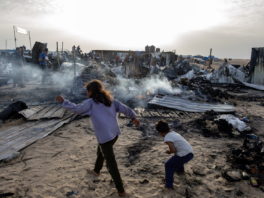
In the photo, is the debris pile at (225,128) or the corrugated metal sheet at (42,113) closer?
the debris pile at (225,128)

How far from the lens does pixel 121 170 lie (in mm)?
4258

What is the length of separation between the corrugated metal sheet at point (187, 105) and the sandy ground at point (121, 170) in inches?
124

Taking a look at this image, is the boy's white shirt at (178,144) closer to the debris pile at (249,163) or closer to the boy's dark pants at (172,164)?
the boy's dark pants at (172,164)

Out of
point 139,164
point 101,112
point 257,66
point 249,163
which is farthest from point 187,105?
point 257,66

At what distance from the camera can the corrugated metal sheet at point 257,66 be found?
1664 cm

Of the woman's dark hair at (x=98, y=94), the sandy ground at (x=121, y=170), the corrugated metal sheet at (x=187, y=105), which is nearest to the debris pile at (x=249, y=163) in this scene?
the sandy ground at (x=121, y=170)

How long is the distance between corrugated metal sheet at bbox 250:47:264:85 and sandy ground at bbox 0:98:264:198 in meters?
13.4

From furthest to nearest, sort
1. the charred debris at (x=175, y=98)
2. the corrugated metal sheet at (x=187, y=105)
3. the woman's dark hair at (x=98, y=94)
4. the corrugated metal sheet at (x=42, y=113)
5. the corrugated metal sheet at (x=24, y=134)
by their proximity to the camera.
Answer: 1. the corrugated metal sheet at (x=187, y=105)
2. the corrugated metal sheet at (x=42, y=113)
3. the corrugated metal sheet at (x=24, y=134)
4. the charred debris at (x=175, y=98)
5. the woman's dark hair at (x=98, y=94)

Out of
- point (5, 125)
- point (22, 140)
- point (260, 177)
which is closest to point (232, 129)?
point (260, 177)

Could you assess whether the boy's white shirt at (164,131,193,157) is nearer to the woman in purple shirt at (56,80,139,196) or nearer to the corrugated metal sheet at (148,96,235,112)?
the woman in purple shirt at (56,80,139,196)

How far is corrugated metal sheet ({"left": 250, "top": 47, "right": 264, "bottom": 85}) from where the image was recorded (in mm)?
16641

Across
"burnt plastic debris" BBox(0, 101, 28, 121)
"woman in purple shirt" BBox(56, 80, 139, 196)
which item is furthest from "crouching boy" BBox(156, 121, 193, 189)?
"burnt plastic debris" BBox(0, 101, 28, 121)

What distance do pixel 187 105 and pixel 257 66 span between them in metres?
11.2

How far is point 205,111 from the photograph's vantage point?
348 inches
